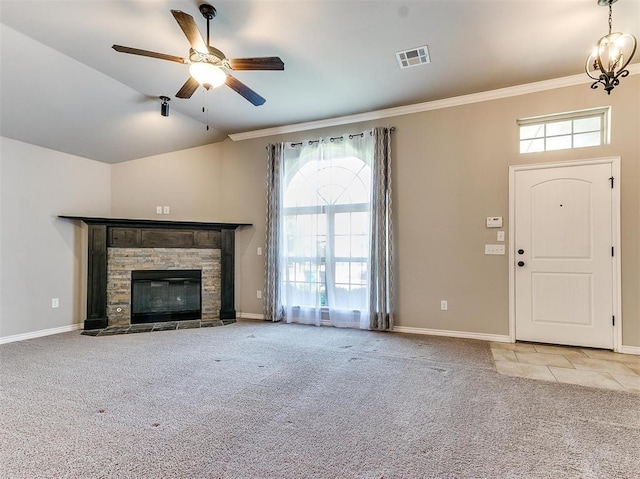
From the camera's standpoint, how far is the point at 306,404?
2.34 m

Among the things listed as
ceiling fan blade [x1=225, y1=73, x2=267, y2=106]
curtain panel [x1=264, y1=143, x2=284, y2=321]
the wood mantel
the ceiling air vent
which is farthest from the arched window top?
ceiling fan blade [x1=225, y1=73, x2=267, y2=106]

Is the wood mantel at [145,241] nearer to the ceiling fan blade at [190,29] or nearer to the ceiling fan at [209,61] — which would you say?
the ceiling fan at [209,61]

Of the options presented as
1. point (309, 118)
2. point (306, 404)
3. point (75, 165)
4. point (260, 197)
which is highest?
point (309, 118)

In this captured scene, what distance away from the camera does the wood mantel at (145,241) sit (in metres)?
4.67

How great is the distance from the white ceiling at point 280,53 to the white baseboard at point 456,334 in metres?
2.92

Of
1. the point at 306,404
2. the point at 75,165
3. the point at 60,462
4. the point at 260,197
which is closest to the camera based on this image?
the point at 60,462

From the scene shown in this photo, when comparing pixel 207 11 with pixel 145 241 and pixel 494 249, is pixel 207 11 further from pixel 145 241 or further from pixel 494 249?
pixel 494 249

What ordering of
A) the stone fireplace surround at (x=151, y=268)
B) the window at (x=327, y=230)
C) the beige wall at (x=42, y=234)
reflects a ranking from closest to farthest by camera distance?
the beige wall at (x=42, y=234)
the window at (x=327, y=230)
the stone fireplace surround at (x=151, y=268)

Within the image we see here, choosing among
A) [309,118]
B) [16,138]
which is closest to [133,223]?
[16,138]

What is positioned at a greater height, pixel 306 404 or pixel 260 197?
pixel 260 197

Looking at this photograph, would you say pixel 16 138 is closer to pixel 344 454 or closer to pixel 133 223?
pixel 133 223

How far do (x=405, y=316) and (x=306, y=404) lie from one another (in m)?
2.37

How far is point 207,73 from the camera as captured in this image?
2.60 metres

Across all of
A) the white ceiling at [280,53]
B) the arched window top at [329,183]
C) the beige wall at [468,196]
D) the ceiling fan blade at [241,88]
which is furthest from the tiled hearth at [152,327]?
the ceiling fan blade at [241,88]
